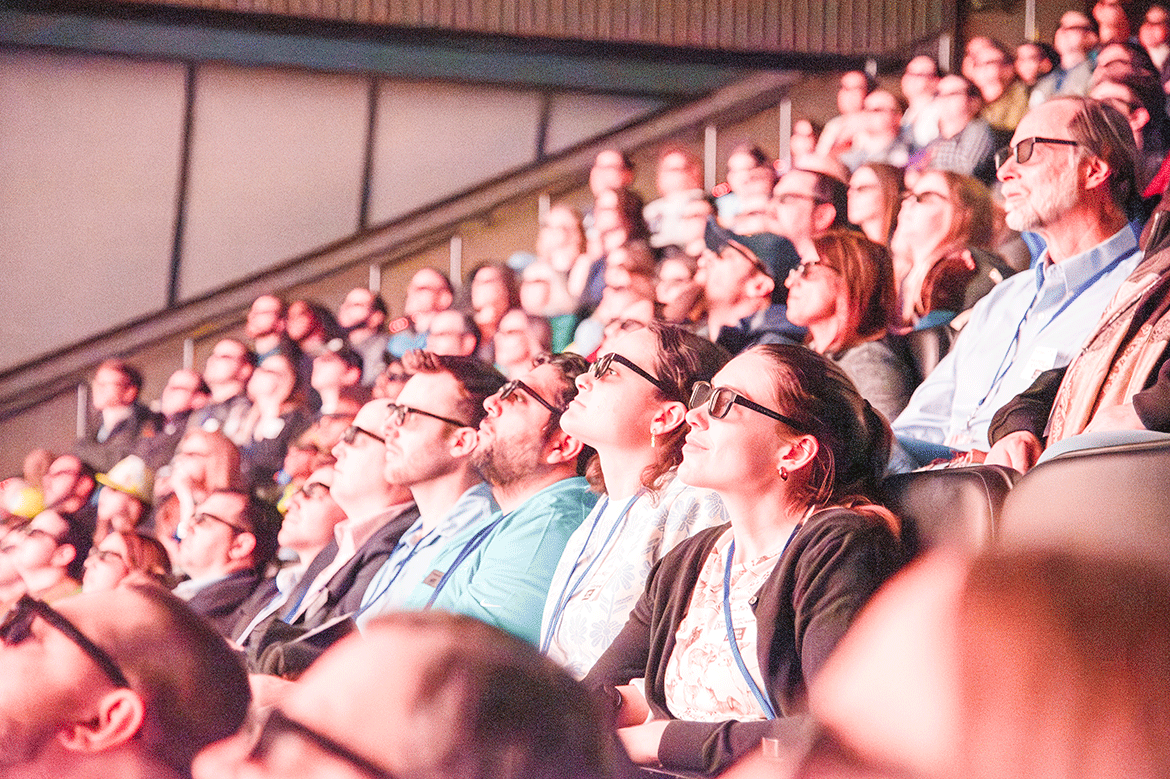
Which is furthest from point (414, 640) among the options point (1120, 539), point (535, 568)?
point (535, 568)

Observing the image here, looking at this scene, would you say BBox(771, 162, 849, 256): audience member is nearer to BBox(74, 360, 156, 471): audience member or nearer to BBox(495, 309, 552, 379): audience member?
BBox(495, 309, 552, 379): audience member

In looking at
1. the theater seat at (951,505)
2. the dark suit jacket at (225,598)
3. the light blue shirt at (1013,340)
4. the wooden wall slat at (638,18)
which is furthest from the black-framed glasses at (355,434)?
the wooden wall slat at (638,18)

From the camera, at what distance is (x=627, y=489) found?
205 centimetres

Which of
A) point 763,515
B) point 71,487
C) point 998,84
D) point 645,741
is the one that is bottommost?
point 71,487

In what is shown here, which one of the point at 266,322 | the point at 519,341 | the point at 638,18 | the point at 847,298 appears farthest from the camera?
the point at 638,18

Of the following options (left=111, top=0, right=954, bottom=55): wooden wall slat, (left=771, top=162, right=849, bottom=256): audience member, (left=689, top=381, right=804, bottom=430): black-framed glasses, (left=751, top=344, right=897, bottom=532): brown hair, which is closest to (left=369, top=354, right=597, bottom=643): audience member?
(left=689, top=381, right=804, bottom=430): black-framed glasses

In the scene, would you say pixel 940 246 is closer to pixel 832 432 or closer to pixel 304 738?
pixel 832 432

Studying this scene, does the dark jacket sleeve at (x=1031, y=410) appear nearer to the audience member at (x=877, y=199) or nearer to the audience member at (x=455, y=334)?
the audience member at (x=877, y=199)

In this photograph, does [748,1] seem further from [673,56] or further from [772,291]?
[772,291]

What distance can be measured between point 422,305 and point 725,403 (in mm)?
2972

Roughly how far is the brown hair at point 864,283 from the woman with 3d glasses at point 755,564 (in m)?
0.84

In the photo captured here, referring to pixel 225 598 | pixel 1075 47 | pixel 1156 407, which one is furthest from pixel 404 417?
pixel 1075 47

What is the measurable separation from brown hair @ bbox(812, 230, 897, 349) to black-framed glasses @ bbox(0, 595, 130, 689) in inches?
74.8

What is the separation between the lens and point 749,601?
1.49 meters
